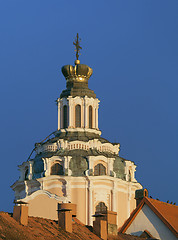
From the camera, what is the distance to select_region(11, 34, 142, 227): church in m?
69.8

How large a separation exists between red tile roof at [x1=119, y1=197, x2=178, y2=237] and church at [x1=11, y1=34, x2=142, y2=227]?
69.8ft

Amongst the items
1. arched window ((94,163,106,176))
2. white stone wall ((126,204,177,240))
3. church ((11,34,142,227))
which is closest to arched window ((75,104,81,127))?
church ((11,34,142,227))

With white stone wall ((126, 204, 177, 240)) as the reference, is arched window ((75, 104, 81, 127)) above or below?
above

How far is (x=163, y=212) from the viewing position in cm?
4559

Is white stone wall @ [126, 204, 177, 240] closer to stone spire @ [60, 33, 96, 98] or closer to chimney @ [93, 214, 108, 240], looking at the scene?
chimney @ [93, 214, 108, 240]

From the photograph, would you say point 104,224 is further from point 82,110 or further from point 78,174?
point 82,110

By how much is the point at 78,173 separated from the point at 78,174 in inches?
4.3

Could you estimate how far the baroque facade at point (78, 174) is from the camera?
69750 millimetres

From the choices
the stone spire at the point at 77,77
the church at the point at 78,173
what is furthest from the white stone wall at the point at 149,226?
the stone spire at the point at 77,77

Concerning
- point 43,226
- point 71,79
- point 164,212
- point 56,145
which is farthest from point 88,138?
point 43,226

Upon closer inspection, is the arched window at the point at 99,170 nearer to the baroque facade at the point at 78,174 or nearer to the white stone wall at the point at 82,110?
the baroque facade at the point at 78,174

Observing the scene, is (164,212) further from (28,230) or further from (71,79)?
(71,79)

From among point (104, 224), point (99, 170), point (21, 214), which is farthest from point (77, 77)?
point (21, 214)

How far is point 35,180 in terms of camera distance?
236 feet
